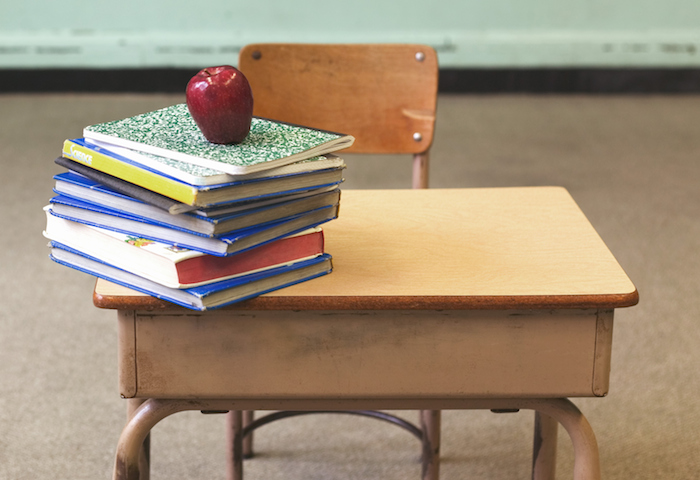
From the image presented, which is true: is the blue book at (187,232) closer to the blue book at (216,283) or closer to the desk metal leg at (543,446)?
the blue book at (216,283)

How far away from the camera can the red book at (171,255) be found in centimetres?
77

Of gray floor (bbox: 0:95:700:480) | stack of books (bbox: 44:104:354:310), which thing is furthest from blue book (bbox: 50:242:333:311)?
gray floor (bbox: 0:95:700:480)

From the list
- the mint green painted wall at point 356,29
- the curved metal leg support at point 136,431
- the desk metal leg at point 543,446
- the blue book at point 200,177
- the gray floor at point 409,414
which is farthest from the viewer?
the mint green painted wall at point 356,29

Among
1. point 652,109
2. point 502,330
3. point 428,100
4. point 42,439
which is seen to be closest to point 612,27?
point 652,109

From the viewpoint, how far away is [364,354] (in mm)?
842

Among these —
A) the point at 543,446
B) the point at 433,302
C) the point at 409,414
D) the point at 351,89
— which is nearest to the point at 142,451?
the point at 433,302

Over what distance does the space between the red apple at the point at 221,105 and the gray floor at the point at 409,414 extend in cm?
95

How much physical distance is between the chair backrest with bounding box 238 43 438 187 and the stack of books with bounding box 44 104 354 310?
609 mm

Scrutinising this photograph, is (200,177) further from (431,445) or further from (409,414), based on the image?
(409,414)

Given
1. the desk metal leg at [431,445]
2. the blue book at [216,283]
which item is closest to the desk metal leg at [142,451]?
the blue book at [216,283]

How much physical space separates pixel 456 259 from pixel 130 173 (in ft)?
1.17

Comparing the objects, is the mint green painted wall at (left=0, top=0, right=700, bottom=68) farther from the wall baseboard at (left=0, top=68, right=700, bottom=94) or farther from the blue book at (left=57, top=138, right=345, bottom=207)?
the blue book at (left=57, top=138, right=345, bottom=207)

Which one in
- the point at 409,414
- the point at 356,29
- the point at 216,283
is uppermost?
the point at 216,283

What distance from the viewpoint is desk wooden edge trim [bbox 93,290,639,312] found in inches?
31.6
